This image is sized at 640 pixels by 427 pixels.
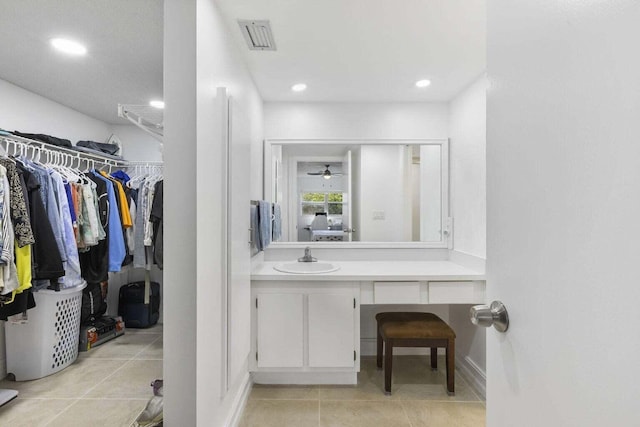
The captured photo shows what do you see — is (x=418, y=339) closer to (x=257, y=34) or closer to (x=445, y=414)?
(x=445, y=414)

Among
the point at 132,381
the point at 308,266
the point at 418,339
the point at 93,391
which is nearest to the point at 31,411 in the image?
the point at 93,391

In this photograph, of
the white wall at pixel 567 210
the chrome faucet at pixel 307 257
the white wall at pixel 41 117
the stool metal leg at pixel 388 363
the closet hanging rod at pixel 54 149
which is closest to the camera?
the white wall at pixel 567 210

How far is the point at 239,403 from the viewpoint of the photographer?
1883 millimetres

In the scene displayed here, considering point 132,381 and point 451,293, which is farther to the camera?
point 132,381

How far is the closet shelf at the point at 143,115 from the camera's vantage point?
2008 mm

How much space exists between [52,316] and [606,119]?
3164 millimetres

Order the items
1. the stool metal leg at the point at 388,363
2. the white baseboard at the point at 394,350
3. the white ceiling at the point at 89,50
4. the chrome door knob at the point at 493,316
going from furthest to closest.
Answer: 1. the white baseboard at the point at 394,350
2. the stool metal leg at the point at 388,363
3. the white ceiling at the point at 89,50
4. the chrome door knob at the point at 493,316

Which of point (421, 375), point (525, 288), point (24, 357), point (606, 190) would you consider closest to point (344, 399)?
point (421, 375)

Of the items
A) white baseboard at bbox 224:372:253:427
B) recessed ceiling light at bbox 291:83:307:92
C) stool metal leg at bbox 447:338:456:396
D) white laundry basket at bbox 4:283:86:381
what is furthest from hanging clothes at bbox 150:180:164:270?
stool metal leg at bbox 447:338:456:396

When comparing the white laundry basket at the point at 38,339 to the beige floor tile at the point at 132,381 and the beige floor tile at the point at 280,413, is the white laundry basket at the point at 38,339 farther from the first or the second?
the beige floor tile at the point at 280,413

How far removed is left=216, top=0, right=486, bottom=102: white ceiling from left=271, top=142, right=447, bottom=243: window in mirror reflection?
0.48 m

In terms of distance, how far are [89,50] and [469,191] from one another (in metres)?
2.81

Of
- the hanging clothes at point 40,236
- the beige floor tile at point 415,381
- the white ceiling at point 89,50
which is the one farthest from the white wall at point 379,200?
the hanging clothes at point 40,236

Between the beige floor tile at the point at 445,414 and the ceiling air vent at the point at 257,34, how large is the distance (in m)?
2.45
